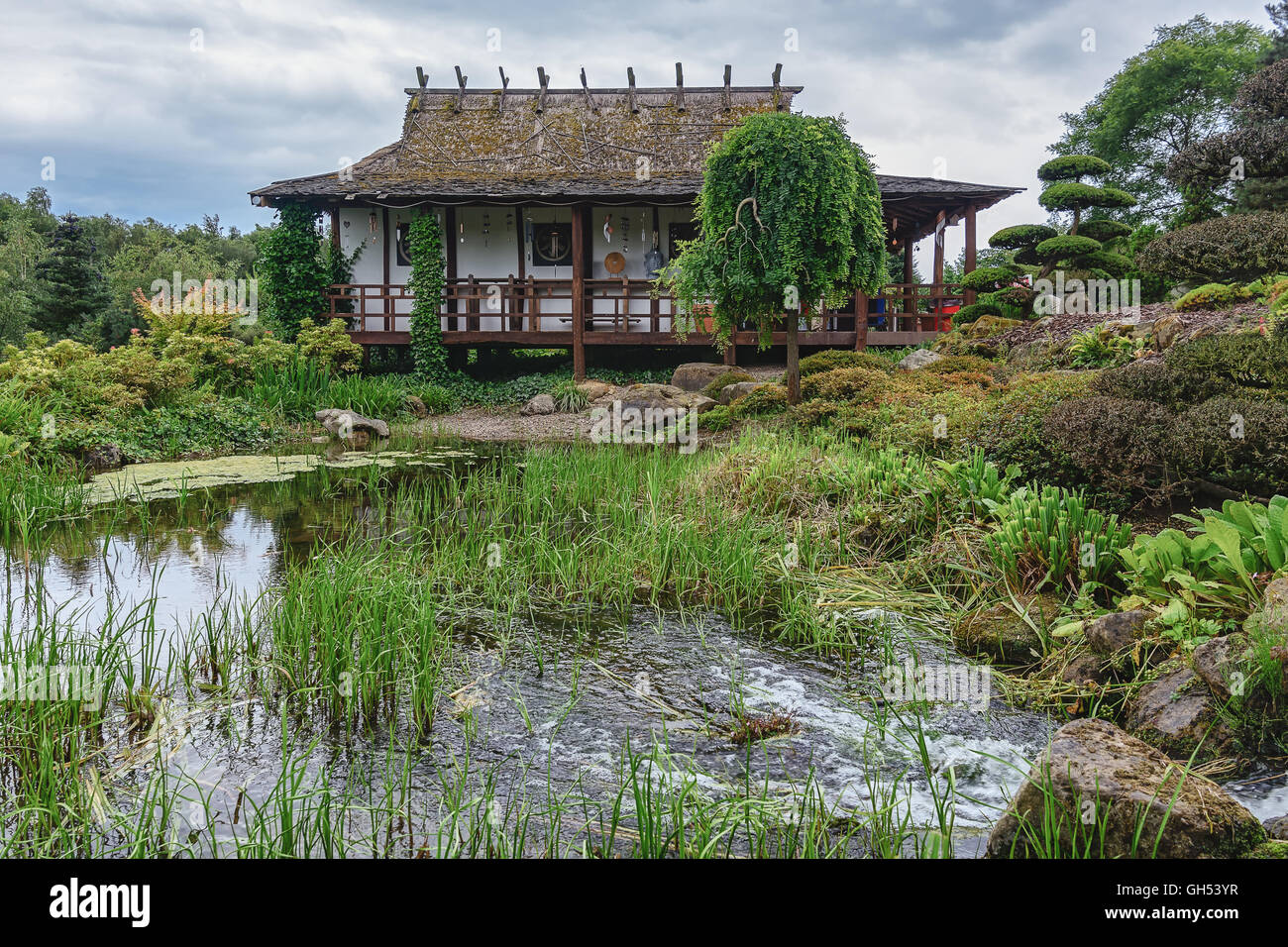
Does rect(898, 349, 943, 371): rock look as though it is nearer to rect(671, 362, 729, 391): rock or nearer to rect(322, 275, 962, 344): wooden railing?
rect(322, 275, 962, 344): wooden railing

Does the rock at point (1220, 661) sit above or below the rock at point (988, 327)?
below

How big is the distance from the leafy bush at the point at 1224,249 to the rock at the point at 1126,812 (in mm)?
10707

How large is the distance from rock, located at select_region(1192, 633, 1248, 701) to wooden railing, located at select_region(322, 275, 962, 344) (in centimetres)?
1585

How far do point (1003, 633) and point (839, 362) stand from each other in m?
9.45

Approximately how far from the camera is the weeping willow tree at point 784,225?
11.2 m

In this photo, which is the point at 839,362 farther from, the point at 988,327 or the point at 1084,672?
the point at 1084,672

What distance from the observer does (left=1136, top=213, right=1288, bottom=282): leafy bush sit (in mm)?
10945

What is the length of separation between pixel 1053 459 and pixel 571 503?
13.0 ft

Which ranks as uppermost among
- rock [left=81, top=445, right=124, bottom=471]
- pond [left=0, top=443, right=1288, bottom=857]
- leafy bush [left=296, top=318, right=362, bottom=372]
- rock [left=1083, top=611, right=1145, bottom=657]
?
leafy bush [left=296, top=318, right=362, bottom=372]

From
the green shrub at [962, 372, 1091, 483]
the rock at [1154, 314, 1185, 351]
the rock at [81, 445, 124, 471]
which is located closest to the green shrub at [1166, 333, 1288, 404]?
the green shrub at [962, 372, 1091, 483]

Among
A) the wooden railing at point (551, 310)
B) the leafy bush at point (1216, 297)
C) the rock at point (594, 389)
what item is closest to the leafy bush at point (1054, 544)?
the leafy bush at point (1216, 297)

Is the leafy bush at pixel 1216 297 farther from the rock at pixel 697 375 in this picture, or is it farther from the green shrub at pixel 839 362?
the rock at pixel 697 375

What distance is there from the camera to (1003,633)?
4922 millimetres

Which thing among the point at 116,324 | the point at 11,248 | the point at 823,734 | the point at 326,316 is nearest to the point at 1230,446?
the point at 823,734
